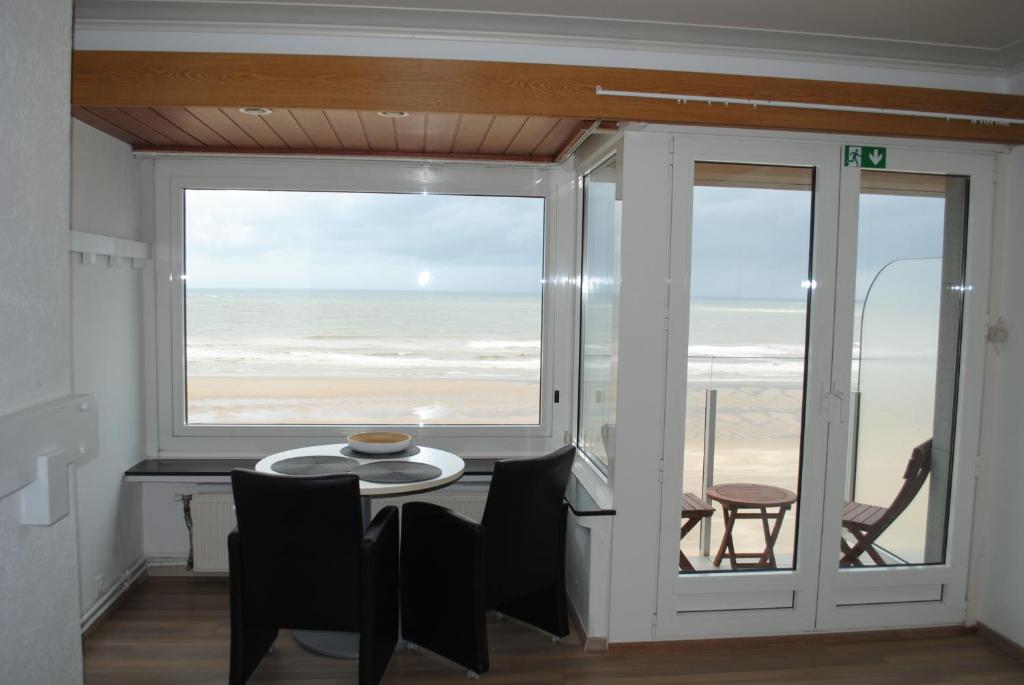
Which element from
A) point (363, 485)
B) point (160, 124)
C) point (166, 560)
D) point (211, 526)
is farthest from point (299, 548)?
point (160, 124)

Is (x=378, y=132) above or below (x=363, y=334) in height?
above

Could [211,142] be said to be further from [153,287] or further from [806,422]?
[806,422]

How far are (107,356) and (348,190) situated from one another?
4.96 ft

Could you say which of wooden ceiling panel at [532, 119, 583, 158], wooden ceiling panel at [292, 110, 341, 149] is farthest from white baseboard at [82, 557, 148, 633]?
wooden ceiling panel at [532, 119, 583, 158]

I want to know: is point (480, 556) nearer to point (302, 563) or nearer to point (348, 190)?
point (302, 563)

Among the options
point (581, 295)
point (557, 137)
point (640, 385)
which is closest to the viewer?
point (640, 385)

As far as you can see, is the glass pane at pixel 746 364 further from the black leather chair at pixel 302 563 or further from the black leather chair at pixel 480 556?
the black leather chair at pixel 302 563

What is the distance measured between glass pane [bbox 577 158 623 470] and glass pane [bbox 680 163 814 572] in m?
0.35

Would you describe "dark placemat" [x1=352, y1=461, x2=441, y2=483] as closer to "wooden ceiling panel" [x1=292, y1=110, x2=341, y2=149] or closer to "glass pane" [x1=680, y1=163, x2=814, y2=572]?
"glass pane" [x1=680, y1=163, x2=814, y2=572]

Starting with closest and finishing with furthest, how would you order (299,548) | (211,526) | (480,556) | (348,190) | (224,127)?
(299,548), (480,556), (224,127), (211,526), (348,190)

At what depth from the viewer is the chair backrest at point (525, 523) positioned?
9.09 feet

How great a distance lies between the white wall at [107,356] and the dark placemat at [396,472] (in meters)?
1.31

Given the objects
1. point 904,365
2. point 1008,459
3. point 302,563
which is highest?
point 904,365

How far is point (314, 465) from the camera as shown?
3076 millimetres
